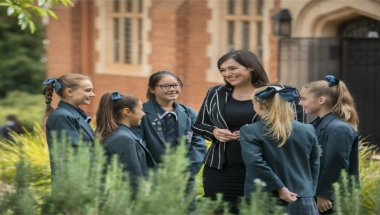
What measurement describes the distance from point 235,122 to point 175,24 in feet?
39.5

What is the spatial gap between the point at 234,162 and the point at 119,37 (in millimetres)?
14488

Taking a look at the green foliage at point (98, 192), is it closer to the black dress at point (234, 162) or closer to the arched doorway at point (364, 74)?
the black dress at point (234, 162)

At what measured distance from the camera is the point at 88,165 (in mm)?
4297

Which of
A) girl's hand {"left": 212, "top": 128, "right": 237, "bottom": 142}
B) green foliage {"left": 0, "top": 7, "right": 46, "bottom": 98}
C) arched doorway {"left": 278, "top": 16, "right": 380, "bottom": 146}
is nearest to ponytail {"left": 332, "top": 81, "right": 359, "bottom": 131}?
girl's hand {"left": 212, "top": 128, "right": 237, "bottom": 142}

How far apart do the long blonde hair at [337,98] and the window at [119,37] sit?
13.1 metres

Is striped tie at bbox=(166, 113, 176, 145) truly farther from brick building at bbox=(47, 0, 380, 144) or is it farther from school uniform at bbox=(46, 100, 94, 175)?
brick building at bbox=(47, 0, 380, 144)

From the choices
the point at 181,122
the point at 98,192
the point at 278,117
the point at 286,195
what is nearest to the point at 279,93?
the point at 278,117

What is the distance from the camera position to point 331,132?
5762mm

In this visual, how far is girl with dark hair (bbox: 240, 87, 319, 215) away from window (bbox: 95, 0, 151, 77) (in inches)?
547

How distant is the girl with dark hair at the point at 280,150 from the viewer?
5.07 m

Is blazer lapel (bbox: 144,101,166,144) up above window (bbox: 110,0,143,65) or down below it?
below

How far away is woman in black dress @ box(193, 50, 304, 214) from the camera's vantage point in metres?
5.67

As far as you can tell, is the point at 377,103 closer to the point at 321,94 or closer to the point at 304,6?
the point at 304,6

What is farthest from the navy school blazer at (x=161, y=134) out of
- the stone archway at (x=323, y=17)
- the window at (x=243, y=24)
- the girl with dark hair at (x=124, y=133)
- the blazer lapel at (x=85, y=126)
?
the window at (x=243, y=24)
